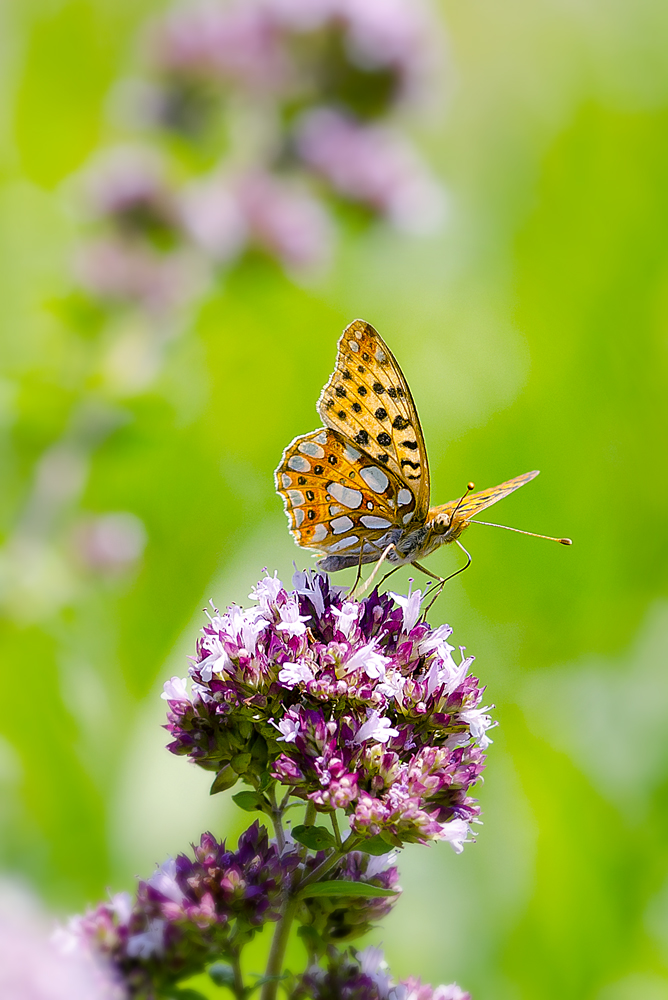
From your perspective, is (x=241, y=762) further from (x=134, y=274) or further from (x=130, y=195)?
(x=130, y=195)

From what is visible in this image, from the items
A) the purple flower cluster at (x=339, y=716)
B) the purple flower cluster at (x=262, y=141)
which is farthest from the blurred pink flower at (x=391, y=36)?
the purple flower cluster at (x=339, y=716)

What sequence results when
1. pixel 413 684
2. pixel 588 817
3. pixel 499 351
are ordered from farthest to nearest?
pixel 499 351, pixel 588 817, pixel 413 684

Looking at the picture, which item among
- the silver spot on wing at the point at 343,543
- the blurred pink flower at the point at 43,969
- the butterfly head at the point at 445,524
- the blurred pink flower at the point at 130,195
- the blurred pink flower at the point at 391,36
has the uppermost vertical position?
the blurred pink flower at the point at 391,36

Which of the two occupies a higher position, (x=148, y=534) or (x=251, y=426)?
(x=251, y=426)

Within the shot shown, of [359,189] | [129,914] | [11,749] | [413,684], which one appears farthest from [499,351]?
[129,914]

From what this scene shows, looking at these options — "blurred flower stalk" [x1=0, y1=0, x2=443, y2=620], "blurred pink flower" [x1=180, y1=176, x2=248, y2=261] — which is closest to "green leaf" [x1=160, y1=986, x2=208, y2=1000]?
"blurred flower stalk" [x1=0, y1=0, x2=443, y2=620]

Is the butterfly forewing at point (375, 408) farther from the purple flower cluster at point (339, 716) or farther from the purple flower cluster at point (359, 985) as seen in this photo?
the purple flower cluster at point (359, 985)

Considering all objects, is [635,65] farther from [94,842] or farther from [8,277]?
[94,842]
